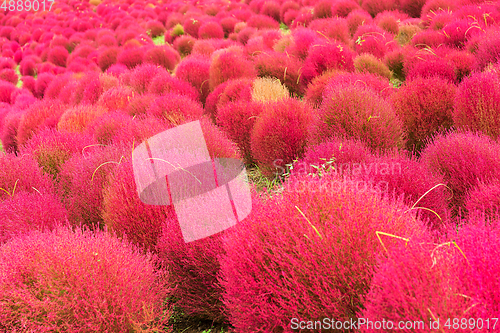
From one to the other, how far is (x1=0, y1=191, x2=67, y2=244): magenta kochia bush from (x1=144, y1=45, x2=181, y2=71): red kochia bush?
518cm

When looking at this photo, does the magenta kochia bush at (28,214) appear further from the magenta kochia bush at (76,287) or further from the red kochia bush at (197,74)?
the red kochia bush at (197,74)

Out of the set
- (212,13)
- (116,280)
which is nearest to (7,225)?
(116,280)

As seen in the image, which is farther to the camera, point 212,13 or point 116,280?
point 212,13

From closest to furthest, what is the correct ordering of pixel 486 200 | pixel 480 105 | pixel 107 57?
pixel 486 200 < pixel 480 105 < pixel 107 57

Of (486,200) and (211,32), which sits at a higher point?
(486,200)

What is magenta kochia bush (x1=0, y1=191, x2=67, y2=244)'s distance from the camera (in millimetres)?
2639

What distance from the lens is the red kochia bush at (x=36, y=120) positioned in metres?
5.11

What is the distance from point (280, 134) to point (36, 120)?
388 centimetres

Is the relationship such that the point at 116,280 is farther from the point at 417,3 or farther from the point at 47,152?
the point at 417,3

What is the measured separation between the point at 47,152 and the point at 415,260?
3727 millimetres

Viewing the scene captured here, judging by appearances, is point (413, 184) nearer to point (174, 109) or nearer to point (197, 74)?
point (174, 109)

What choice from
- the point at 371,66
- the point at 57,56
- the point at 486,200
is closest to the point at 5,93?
the point at 57,56

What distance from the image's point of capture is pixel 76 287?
6.22 feet

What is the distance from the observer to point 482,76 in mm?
3211
